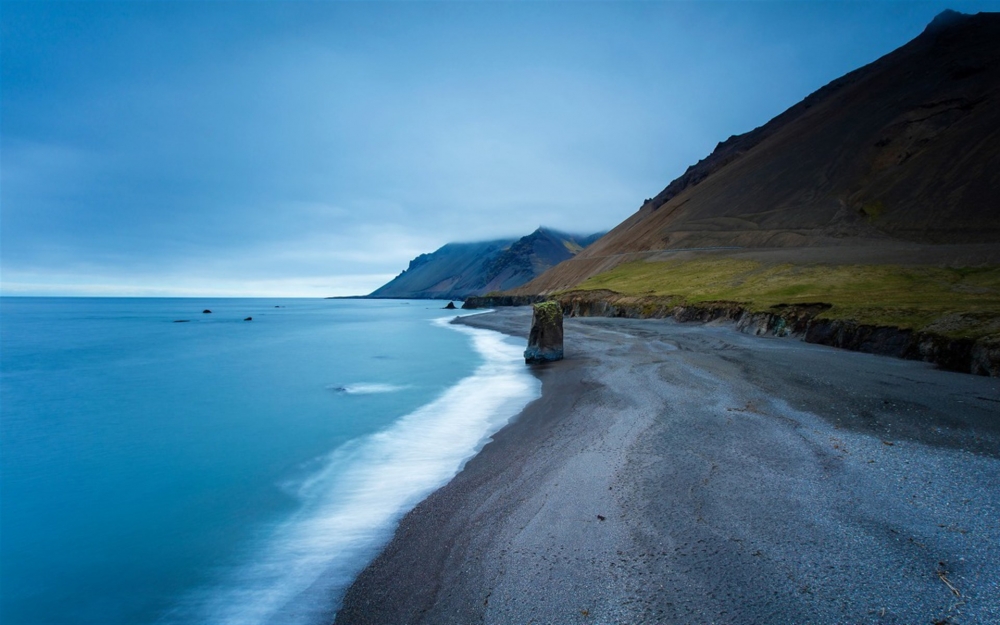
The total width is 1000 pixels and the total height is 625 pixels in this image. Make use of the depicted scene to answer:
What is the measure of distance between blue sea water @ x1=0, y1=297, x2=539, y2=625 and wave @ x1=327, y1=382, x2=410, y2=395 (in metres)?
0.13

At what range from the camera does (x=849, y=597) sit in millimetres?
3943

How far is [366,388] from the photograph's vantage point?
19.6 m

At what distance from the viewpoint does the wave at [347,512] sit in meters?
5.41

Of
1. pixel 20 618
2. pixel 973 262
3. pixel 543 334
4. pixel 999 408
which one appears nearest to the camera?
pixel 20 618

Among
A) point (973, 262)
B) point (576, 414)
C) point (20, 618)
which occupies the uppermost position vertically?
point (973, 262)

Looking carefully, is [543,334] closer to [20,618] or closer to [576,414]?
[576,414]

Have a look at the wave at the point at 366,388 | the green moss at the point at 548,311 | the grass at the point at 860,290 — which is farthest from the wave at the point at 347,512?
the grass at the point at 860,290

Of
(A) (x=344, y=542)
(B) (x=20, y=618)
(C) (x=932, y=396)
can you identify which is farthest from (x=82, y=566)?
(C) (x=932, y=396)

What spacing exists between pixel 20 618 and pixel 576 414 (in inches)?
382

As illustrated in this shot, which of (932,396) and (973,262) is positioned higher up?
(973,262)

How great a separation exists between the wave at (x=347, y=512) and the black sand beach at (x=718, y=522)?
558 millimetres

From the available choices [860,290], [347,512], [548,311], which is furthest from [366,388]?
[860,290]

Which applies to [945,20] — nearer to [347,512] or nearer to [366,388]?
[366,388]

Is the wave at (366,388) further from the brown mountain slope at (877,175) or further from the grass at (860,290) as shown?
the brown mountain slope at (877,175)
